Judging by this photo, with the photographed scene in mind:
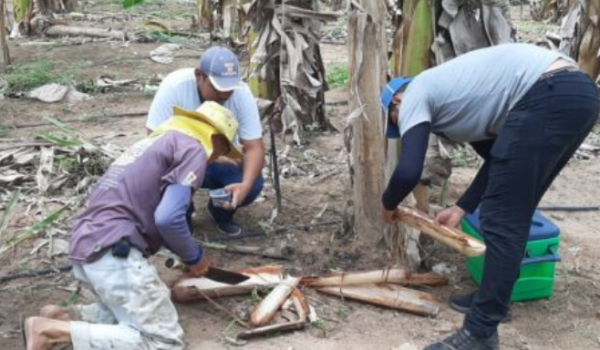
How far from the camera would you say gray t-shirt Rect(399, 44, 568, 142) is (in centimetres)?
303

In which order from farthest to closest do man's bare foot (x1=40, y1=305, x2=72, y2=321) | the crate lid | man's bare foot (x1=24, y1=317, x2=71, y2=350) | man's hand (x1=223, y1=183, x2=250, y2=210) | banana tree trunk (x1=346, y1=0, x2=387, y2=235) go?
man's hand (x1=223, y1=183, x2=250, y2=210), banana tree trunk (x1=346, y1=0, x2=387, y2=235), the crate lid, man's bare foot (x1=40, y1=305, x2=72, y2=321), man's bare foot (x1=24, y1=317, x2=71, y2=350)

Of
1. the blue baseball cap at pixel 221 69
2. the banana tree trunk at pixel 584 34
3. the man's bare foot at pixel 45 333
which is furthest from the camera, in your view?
the banana tree trunk at pixel 584 34

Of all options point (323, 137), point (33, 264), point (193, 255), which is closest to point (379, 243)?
point (193, 255)

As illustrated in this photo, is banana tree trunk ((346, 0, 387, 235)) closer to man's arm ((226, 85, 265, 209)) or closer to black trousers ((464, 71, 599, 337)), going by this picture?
man's arm ((226, 85, 265, 209))

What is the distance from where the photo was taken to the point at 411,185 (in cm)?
303

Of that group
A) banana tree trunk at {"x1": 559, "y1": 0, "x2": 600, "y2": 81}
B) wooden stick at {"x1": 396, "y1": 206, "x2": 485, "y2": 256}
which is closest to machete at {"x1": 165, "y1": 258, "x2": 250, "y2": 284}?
wooden stick at {"x1": 396, "y1": 206, "x2": 485, "y2": 256}

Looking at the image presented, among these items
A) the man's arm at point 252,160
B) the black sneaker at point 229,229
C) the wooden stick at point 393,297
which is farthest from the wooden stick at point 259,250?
the wooden stick at point 393,297

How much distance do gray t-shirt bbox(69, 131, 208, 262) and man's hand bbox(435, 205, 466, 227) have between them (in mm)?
1201

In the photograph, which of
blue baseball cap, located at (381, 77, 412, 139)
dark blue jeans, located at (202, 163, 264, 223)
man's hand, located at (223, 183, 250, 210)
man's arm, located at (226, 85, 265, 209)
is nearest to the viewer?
blue baseball cap, located at (381, 77, 412, 139)

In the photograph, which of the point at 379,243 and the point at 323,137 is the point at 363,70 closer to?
the point at 379,243

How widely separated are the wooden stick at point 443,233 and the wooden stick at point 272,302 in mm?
655

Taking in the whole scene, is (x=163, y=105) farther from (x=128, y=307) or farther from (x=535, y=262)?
(x=535, y=262)

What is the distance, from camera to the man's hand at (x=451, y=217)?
11.4ft

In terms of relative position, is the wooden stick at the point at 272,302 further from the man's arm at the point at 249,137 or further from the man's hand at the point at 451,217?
the man's hand at the point at 451,217
